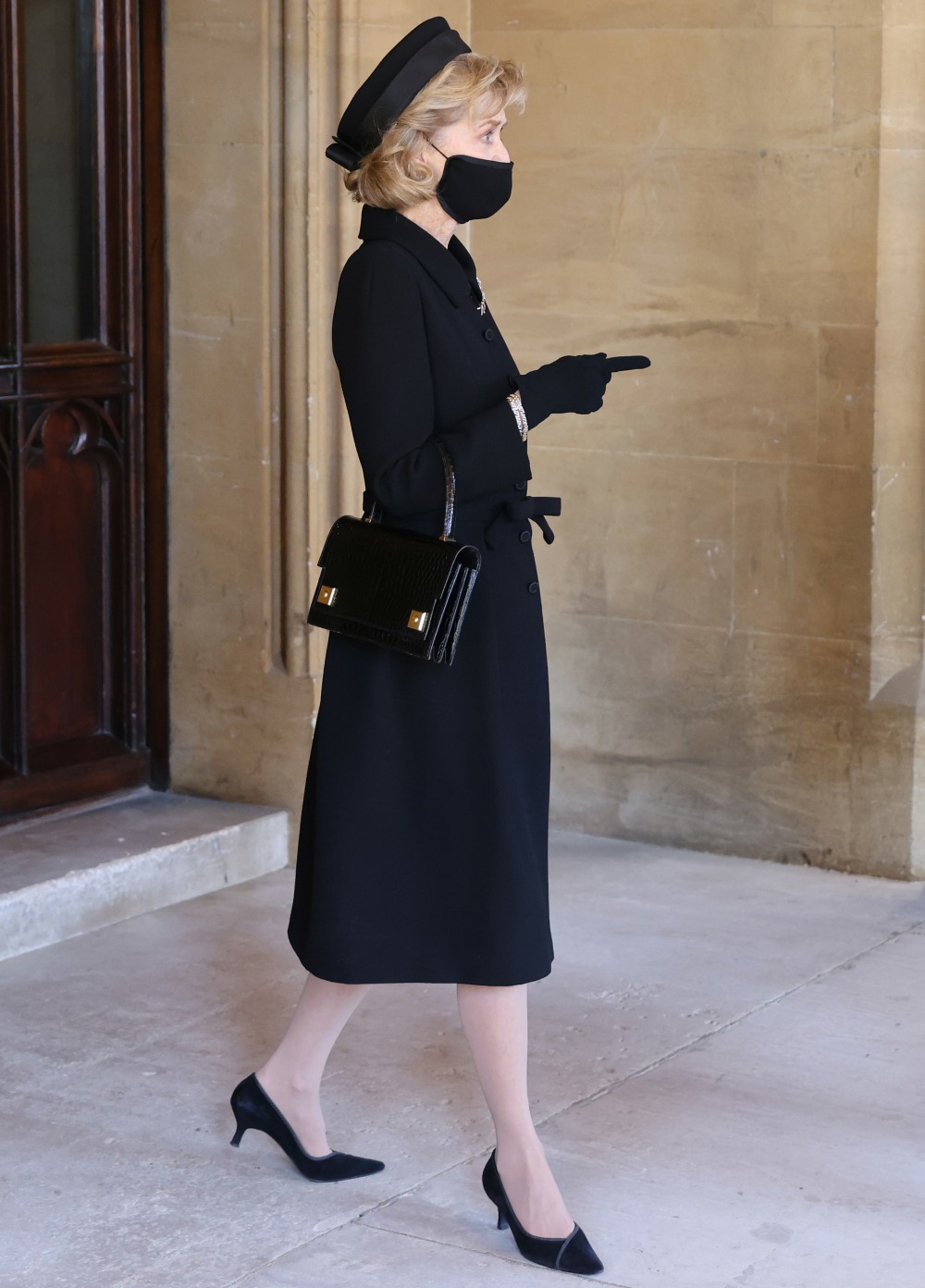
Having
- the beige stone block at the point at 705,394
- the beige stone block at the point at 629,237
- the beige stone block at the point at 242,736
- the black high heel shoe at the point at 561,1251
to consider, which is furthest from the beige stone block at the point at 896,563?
the black high heel shoe at the point at 561,1251

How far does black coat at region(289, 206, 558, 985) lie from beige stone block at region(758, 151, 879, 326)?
2.28 meters

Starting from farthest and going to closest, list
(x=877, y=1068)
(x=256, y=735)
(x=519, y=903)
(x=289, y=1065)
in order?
(x=256, y=735), (x=877, y=1068), (x=289, y=1065), (x=519, y=903)

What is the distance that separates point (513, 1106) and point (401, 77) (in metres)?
1.56

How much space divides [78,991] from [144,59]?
251cm

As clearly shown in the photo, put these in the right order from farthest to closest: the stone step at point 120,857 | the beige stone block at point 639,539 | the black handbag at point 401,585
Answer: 1. the beige stone block at point 639,539
2. the stone step at point 120,857
3. the black handbag at point 401,585

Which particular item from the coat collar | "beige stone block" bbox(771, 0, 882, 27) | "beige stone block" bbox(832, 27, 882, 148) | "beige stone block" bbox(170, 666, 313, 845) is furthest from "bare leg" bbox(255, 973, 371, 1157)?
"beige stone block" bbox(771, 0, 882, 27)

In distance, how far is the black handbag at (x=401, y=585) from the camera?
2914 millimetres

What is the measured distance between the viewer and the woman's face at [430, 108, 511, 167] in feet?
9.82

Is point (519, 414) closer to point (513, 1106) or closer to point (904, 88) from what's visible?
point (513, 1106)

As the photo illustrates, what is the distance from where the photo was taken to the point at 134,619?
216 inches

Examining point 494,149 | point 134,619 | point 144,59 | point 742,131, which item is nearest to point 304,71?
point 144,59

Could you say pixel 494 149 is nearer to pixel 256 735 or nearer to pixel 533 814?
pixel 533 814

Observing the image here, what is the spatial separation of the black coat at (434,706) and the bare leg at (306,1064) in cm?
15

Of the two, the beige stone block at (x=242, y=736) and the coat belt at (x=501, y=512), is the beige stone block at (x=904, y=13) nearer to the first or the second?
the beige stone block at (x=242, y=736)
